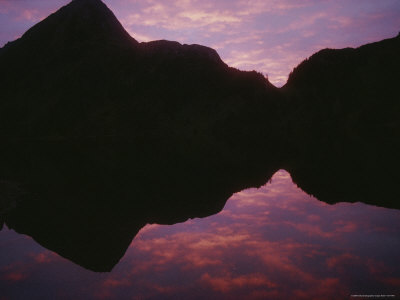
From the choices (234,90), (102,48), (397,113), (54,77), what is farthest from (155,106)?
(397,113)

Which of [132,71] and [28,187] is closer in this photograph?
[28,187]

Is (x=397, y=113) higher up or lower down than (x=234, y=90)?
lower down

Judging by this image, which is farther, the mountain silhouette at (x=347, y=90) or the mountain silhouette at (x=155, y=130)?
the mountain silhouette at (x=347, y=90)

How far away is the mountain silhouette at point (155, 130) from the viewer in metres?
11.2

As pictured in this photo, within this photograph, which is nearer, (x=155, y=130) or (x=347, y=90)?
(x=347, y=90)

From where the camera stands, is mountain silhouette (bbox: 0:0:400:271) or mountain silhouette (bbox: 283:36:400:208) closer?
mountain silhouette (bbox: 0:0:400:271)

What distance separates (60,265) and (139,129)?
5796 centimetres

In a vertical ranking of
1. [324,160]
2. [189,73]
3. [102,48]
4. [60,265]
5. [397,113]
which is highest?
[102,48]

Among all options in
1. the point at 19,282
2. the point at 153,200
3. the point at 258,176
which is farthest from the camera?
the point at 258,176

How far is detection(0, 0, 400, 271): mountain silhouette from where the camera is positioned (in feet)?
36.7

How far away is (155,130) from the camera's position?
202ft

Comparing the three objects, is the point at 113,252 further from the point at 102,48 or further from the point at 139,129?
the point at 102,48

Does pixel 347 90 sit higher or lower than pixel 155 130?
higher

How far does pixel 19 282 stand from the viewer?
252 inches
